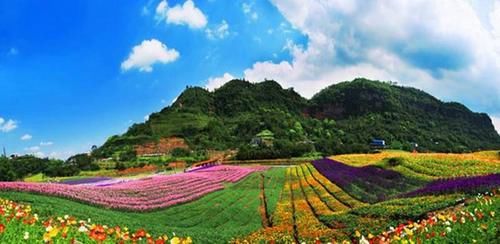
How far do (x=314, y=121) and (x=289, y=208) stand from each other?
107571 millimetres

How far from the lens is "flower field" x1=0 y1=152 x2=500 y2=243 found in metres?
7.79

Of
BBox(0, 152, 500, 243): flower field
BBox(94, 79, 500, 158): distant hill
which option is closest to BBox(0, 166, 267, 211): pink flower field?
BBox(0, 152, 500, 243): flower field

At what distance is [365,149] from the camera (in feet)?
237

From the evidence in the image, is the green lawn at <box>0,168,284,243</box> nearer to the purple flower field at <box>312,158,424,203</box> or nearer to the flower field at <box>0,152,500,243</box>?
the flower field at <box>0,152,500,243</box>

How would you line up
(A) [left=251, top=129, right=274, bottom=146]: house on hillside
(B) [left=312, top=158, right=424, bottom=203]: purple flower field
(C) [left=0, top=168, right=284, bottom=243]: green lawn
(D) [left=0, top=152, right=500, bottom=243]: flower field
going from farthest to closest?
1. (A) [left=251, top=129, right=274, bottom=146]: house on hillside
2. (B) [left=312, top=158, right=424, bottom=203]: purple flower field
3. (C) [left=0, top=168, right=284, bottom=243]: green lawn
4. (D) [left=0, top=152, right=500, bottom=243]: flower field

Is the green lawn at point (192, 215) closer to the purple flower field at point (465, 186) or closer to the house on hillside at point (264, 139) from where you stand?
the purple flower field at point (465, 186)

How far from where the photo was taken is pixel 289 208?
20.0m

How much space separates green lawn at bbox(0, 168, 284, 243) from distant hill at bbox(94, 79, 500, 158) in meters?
46.1

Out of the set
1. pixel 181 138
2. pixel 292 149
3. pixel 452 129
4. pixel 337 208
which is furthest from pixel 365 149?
pixel 452 129

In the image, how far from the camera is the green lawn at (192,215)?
14328mm

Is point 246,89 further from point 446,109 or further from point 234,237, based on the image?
point 234,237

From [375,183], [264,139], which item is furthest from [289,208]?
[264,139]

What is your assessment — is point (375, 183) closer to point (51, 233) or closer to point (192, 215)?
point (192, 215)

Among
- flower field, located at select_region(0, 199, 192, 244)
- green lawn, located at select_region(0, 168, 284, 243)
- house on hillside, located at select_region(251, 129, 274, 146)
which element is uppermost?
house on hillside, located at select_region(251, 129, 274, 146)
